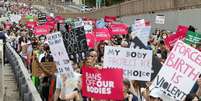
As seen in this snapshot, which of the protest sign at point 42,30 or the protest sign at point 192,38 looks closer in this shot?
the protest sign at point 192,38

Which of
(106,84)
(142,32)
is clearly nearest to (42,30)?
(142,32)

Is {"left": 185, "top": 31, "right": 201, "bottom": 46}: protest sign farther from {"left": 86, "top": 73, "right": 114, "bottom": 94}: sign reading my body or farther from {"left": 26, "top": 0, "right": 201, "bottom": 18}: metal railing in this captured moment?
{"left": 26, "top": 0, "right": 201, "bottom": 18}: metal railing

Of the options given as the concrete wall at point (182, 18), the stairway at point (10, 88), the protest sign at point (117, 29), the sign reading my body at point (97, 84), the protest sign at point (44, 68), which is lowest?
the stairway at point (10, 88)

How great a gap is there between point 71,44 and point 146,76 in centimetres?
295

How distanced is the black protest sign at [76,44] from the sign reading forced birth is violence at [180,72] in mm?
4083

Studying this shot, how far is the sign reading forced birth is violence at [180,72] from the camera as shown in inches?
356

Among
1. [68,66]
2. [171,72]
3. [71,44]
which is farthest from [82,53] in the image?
[171,72]

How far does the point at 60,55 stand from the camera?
12.8m

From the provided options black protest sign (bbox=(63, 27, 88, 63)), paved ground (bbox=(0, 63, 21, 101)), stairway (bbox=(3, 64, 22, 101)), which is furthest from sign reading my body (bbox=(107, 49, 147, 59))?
stairway (bbox=(3, 64, 22, 101))

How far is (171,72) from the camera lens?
30.7ft

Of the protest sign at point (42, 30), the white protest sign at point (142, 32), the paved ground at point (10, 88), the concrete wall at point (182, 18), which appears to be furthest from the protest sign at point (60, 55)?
the concrete wall at point (182, 18)

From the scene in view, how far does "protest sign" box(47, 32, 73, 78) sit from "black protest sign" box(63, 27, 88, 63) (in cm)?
25

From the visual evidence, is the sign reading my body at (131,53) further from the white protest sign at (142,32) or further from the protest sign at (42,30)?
the protest sign at (42,30)

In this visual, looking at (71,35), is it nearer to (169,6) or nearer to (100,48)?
(100,48)
